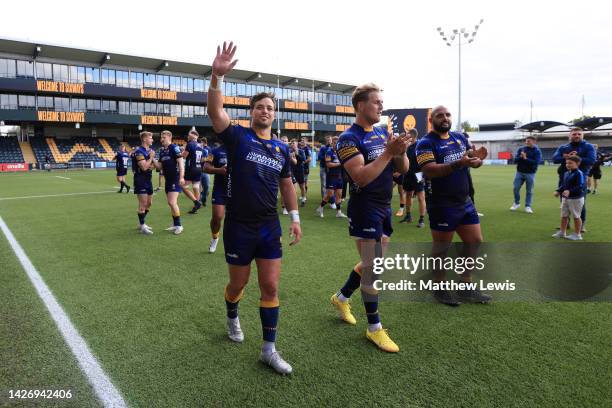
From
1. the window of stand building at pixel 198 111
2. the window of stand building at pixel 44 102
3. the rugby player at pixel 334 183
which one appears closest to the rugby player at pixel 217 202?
the rugby player at pixel 334 183

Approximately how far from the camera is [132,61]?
1825 inches

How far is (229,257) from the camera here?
3135 millimetres

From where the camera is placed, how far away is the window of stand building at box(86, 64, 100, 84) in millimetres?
46000

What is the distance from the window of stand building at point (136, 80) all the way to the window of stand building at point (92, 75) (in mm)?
3752

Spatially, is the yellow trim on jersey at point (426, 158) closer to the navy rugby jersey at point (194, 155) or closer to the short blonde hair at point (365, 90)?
the short blonde hair at point (365, 90)

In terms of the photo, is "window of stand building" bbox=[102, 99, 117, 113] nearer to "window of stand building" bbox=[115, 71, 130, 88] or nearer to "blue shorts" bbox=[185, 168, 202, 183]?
"window of stand building" bbox=[115, 71, 130, 88]

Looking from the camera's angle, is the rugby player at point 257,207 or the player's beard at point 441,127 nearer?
the rugby player at point 257,207

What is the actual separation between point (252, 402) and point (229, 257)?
107 cm

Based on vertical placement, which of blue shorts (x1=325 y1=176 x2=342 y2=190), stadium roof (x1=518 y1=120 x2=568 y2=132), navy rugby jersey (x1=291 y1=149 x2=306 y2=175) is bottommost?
blue shorts (x1=325 y1=176 x2=342 y2=190)

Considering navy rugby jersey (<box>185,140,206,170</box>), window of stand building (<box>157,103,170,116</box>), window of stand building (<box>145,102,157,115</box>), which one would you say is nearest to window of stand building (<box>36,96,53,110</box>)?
window of stand building (<box>145,102,157,115</box>)

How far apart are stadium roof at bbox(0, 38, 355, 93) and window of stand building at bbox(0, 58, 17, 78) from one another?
3.13 feet

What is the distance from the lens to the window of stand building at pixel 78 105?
1822 inches

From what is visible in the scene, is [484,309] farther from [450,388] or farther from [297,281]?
[297,281]

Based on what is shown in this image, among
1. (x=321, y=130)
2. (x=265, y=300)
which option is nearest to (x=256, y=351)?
(x=265, y=300)
